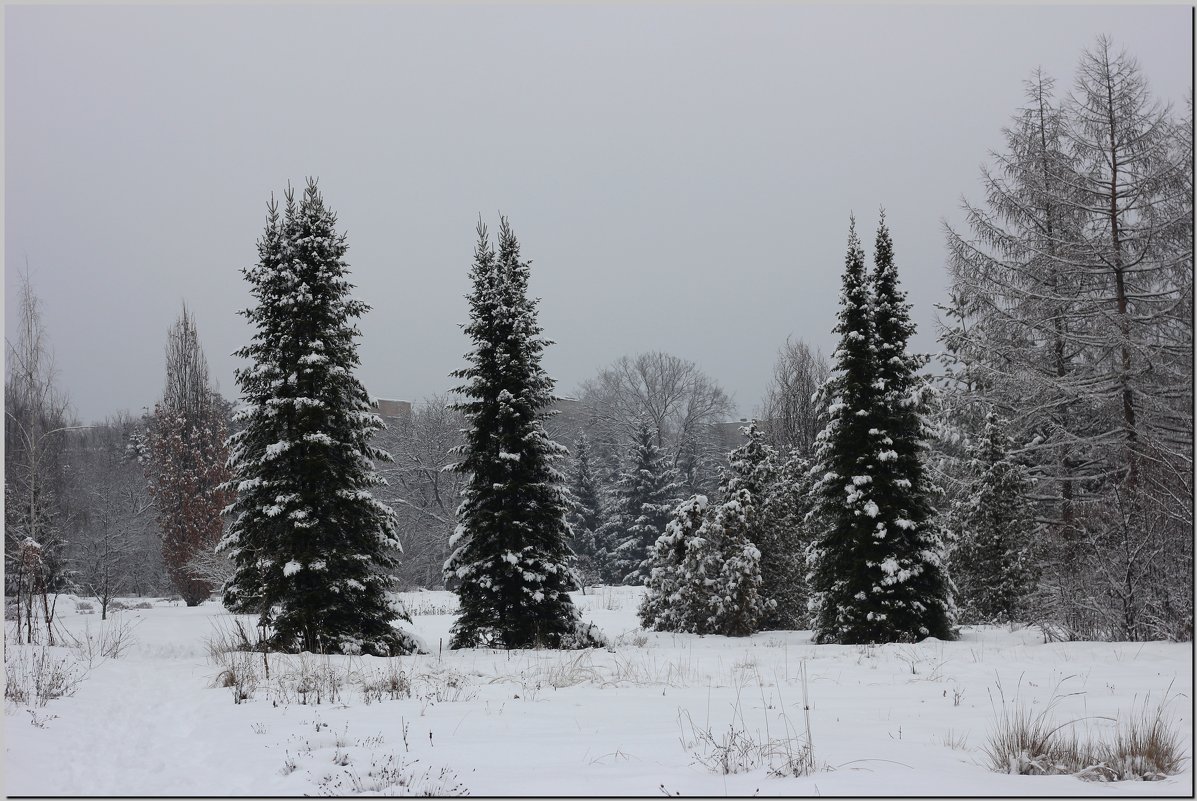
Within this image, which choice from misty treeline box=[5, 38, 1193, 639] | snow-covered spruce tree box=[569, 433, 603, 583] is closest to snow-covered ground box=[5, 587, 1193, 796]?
misty treeline box=[5, 38, 1193, 639]

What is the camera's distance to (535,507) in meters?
15.8

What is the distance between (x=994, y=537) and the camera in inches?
784

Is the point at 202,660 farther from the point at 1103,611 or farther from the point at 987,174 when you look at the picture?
the point at 987,174

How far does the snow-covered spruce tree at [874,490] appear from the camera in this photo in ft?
53.7

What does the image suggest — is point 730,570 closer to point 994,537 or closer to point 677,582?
point 677,582

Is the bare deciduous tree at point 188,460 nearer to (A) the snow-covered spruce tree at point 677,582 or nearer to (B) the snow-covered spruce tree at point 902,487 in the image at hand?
(A) the snow-covered spruce tree at point 677,582

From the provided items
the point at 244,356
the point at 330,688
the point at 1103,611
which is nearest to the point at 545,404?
the point at 244,356

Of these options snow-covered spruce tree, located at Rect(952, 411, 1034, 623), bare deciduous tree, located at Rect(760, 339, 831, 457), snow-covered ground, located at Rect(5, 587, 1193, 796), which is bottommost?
snow-covered ground, located at Rect(5, 587, 1193, 796)

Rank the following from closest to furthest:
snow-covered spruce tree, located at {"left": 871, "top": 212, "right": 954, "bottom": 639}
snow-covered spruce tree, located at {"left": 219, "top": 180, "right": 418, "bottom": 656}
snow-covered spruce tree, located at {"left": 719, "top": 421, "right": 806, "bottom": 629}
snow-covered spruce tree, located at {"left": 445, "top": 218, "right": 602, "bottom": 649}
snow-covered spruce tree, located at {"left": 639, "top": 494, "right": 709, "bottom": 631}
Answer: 1. snow-covered spruce tree, located at {"left": 219, "top": 180, "right": 418, "bottom": 656}
2. snow-covered spruce tree, located at {"left": 445, "top": 218, "right": 602, "bottom": 649}
3. snow-covered spruce tree, located at {"left": 871, "top": 212, "right": 954, "bottom": 639}
4. snow-covered spruce tree, located at {"left": 639, "top": 494, "right": 709, "bottom": 631}
5. snow-covered spruce tree, located at {"left": 719, "top": 421, "right": 806, "bottom": 629}

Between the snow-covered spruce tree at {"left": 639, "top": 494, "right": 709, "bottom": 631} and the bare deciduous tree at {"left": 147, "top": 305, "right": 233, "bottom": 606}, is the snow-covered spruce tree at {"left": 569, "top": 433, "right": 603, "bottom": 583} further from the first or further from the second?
the snow-covered spruce tree at {"left": 639, "top": 494, "right": 709, "bottom": 631}

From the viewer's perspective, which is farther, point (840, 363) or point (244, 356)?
point (840, 363)

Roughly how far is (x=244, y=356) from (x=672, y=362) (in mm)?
44260

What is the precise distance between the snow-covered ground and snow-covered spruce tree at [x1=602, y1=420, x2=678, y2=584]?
32437 mm

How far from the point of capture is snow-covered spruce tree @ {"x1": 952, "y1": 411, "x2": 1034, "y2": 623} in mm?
19719
